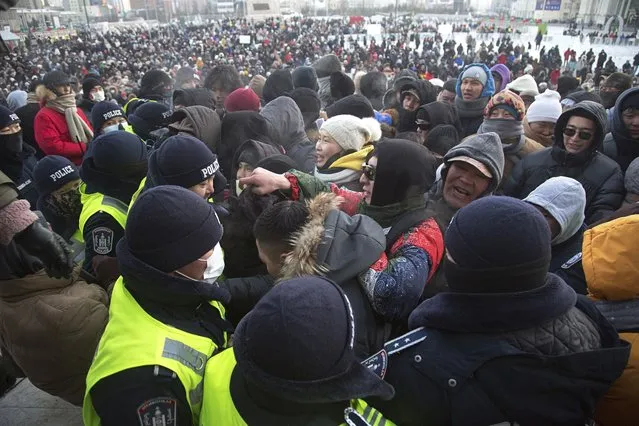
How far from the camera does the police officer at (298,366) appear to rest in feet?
3.98

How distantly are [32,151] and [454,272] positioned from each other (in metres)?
5.08

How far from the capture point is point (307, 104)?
5379mm

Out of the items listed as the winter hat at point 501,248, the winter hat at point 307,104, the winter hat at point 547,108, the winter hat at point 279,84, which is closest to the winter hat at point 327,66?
the winter hat at point 279,84

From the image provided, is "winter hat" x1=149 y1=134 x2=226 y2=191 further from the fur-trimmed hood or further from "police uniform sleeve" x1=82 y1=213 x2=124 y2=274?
the fur-trimmed hood

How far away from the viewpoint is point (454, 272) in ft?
5.07

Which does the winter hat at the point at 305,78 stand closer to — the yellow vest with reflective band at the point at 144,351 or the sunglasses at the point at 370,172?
the sunglasses at the point at 370,172

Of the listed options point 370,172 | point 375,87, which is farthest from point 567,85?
point 370,172

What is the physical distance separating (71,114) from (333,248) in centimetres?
503

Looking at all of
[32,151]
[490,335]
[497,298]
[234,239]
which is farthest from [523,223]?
[32,151]

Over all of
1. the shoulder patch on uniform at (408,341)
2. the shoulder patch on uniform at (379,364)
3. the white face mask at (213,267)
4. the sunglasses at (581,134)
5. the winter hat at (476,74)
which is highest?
the winter hat at (476,74)

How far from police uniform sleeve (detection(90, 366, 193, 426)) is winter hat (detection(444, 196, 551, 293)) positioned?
112cm

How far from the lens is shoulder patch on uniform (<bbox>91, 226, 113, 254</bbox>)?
254cm

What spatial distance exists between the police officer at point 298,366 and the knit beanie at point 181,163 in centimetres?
160

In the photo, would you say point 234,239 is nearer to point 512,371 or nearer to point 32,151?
A: point 512,371
